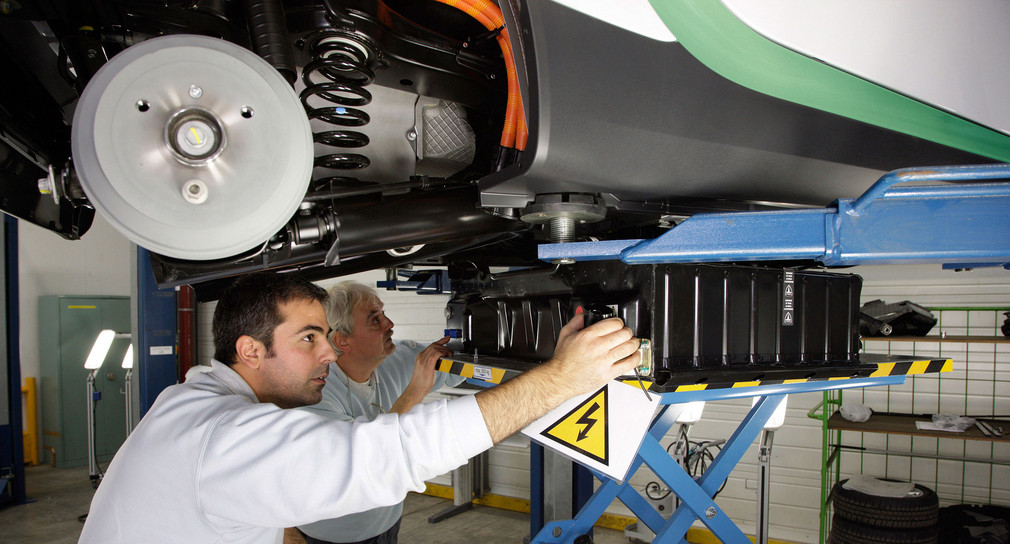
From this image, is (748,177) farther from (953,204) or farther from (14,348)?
(14,348)

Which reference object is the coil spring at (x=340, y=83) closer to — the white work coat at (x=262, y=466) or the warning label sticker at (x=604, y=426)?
the white work coat at (x=262, y=466)

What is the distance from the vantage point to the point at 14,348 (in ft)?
17.1

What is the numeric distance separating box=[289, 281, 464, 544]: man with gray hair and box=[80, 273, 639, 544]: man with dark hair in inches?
29.7

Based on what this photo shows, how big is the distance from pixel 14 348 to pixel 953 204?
6789 mm

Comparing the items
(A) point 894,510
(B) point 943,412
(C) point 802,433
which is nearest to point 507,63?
(A) point 894,510

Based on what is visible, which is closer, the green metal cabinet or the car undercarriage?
the car undercarriage

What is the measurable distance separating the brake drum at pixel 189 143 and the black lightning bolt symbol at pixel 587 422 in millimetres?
791

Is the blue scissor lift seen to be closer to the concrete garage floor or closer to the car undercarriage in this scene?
the car undercarriage

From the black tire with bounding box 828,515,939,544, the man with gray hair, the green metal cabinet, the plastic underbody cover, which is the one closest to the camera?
the plastic underbody cover

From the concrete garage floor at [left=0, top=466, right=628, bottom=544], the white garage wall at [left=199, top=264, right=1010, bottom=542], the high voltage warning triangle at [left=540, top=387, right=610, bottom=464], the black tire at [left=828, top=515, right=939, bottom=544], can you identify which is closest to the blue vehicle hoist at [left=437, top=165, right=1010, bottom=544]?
the high voltage warning triangle at [left=540, top=387, right=610, bottom=464]

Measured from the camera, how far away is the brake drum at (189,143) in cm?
96

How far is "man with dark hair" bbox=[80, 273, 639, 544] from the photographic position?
1055 mm

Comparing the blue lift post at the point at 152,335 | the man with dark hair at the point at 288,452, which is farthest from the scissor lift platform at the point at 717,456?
the blue lift post at the point at 152,335

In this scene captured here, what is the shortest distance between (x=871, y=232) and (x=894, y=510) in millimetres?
2774
